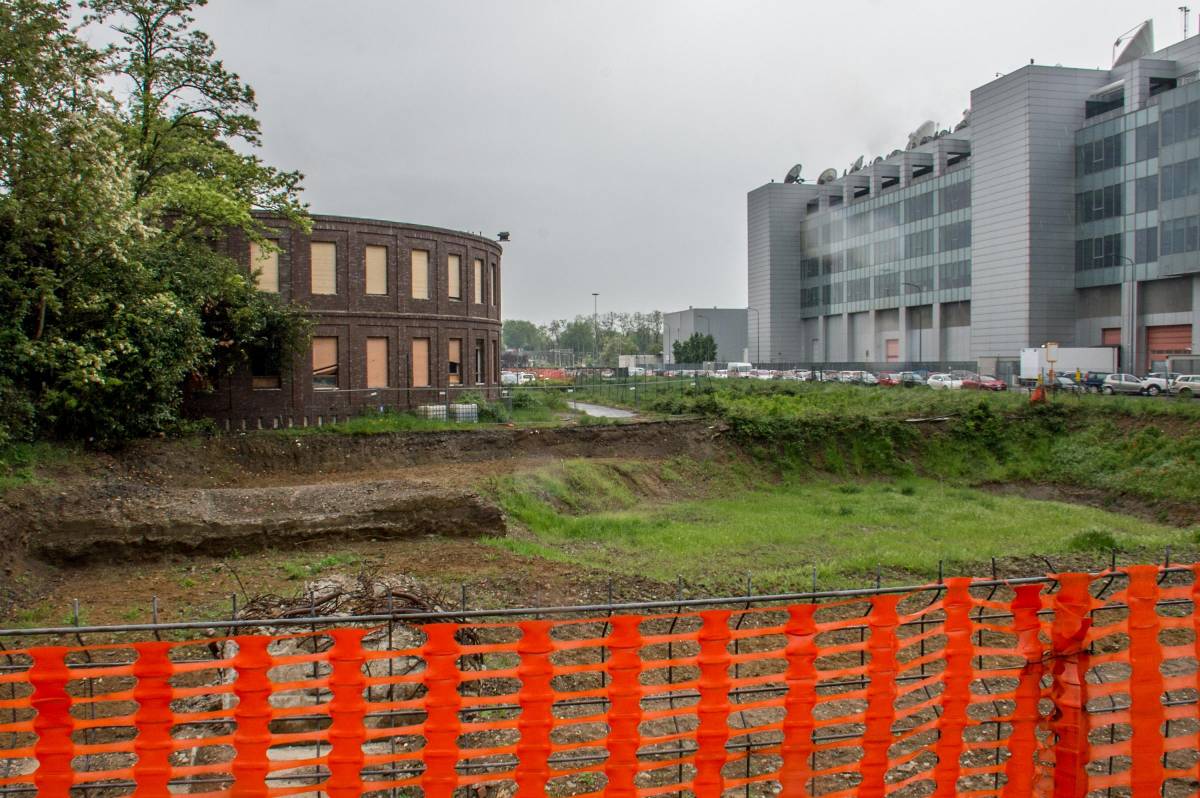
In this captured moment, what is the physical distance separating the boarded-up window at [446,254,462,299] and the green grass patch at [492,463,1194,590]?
15.1 meters

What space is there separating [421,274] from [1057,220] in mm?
52411

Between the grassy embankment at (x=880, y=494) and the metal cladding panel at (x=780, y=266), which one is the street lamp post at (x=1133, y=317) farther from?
the metal cladding panel at (x=780, y=266)

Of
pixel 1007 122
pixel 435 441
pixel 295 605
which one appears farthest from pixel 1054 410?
pixel 1007 122

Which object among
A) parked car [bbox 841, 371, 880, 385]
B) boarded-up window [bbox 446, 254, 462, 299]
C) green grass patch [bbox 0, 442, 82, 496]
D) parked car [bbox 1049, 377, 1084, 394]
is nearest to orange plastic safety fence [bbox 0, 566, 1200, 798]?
green grass patch [bbox 0, 442, 82, 496]

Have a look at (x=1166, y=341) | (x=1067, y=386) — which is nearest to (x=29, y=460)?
(x=1067, y=386)

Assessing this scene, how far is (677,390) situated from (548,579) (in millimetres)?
31614

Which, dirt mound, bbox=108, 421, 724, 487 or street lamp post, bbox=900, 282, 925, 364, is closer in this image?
dirt mound, bbox=108, 421, 724, 487

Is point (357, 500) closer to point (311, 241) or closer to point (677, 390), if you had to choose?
point (311, 241)

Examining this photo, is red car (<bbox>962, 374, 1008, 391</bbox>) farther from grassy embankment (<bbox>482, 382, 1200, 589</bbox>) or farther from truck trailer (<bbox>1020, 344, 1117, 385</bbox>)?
grassy embankment (<bbox>482, 382, 1200, 589</bbox>)

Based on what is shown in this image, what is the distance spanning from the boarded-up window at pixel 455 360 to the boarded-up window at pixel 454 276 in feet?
7.11

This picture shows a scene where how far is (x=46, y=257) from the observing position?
18.7 meters

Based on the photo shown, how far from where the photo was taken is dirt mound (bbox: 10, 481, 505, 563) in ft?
44.2

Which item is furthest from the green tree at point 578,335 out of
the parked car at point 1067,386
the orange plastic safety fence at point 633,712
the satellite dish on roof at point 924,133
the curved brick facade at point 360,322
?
the orange plastic safety fence at point 633,712

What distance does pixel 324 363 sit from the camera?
3297 centimetres
